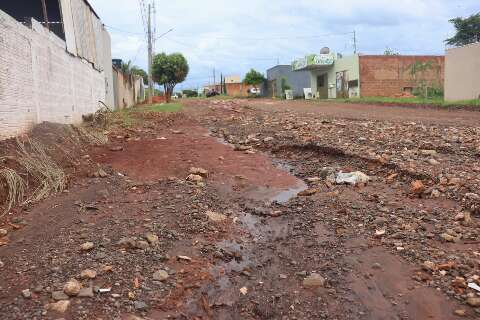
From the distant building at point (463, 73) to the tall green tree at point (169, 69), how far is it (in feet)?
65.6

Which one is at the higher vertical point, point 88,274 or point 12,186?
point 12,186

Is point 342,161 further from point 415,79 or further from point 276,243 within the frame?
point 415,79

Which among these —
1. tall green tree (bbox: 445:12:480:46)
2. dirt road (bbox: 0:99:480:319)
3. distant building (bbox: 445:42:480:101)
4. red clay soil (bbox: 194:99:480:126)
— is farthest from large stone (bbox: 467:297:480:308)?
tall green tree (bbox: 445:12:480:46)

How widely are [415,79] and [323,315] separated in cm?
2966

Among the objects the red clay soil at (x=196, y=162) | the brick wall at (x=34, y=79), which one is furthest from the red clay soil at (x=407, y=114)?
the brick wall at (x=34, y=79)

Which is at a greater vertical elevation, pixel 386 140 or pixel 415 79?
pixel 415 79

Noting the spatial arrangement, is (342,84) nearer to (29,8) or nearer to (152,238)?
(29,8)

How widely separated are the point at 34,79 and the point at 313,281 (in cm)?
666

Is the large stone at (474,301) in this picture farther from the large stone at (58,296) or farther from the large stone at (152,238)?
the large stone at (58,296)

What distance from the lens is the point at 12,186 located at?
16.3 ft

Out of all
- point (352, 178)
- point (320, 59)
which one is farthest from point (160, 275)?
point (320, 59)

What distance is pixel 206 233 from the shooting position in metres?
4.43

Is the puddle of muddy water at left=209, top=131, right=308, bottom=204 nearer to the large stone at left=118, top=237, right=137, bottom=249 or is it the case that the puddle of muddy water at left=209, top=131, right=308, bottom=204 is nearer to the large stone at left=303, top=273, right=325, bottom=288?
the large stone at left=303, top=273, right=325, bottom=288

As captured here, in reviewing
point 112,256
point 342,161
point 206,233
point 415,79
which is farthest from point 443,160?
point 415,79
